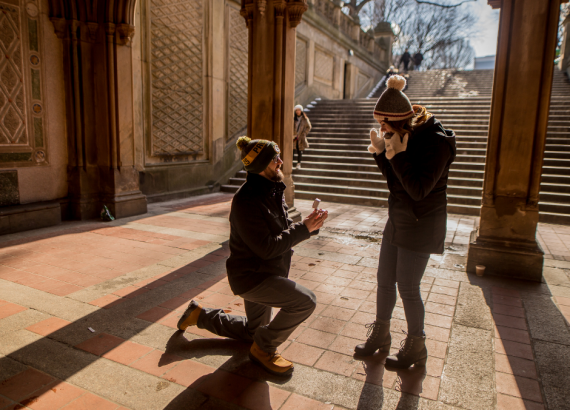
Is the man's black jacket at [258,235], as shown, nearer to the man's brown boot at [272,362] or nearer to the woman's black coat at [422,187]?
the man's brown boot at [272,362]

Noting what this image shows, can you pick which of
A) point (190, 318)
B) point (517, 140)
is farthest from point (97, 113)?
point (517, 140)

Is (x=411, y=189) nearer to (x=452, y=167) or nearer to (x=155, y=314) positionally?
(x=155, y=314)

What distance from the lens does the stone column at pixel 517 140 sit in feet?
15.6

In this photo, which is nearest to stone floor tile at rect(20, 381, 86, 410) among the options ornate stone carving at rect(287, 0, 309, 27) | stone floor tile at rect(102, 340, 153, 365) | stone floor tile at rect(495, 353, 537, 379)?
stone floor tile at rect(102, 340, 153, 365)

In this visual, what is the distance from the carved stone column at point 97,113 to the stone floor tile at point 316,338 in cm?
559

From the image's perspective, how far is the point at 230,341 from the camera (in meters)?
3.22

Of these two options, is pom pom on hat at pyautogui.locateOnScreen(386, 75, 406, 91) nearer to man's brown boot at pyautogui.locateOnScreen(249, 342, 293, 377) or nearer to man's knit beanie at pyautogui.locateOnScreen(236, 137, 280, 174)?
man's knit beanie at pyautogui.locateOnScreen(236, 137, 280, 174)

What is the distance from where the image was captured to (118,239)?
20.6ft

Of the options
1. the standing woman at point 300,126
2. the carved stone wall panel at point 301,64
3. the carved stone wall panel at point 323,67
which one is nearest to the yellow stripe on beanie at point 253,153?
the standing woman at point 300,126

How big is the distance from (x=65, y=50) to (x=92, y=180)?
7.67 ft

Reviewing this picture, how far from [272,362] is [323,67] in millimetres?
17454

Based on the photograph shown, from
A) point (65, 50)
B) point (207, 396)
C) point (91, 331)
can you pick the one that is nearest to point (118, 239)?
point (91, 331)

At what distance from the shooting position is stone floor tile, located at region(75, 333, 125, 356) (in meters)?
3.05

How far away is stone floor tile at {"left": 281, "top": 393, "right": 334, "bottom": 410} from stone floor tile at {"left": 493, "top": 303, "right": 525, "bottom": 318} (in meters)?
2.29
